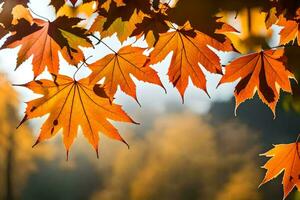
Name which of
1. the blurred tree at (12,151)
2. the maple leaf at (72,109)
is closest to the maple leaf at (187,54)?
the maple leaf at (72,109)

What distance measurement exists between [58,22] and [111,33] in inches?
4.4

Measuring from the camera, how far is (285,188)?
98 centimetres

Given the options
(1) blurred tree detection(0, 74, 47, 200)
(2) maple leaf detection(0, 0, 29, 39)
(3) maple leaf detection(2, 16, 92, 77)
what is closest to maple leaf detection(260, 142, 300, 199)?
(3) maple leaf detection(2, 16, 92, 77)

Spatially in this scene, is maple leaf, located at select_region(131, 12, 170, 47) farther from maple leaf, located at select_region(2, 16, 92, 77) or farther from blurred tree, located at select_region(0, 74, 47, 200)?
blurred tree, located at select_region(0, 74, 47, 200)

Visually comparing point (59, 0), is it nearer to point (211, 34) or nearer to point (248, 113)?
point (211, 34)

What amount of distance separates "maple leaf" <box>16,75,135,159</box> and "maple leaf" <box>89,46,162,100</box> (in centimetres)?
3

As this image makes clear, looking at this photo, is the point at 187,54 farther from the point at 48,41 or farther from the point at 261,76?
the point at 48,41

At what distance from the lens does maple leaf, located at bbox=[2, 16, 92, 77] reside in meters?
0.82

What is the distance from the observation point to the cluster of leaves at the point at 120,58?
0.81 meters

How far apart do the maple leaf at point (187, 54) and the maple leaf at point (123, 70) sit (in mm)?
29

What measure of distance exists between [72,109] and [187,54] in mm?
316

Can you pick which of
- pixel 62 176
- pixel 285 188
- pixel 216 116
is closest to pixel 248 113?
pixel 216 116

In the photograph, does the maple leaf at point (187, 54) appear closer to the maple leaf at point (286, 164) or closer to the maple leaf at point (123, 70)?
the maple leaf at point (123, 70)

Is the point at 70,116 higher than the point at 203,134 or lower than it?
higher
